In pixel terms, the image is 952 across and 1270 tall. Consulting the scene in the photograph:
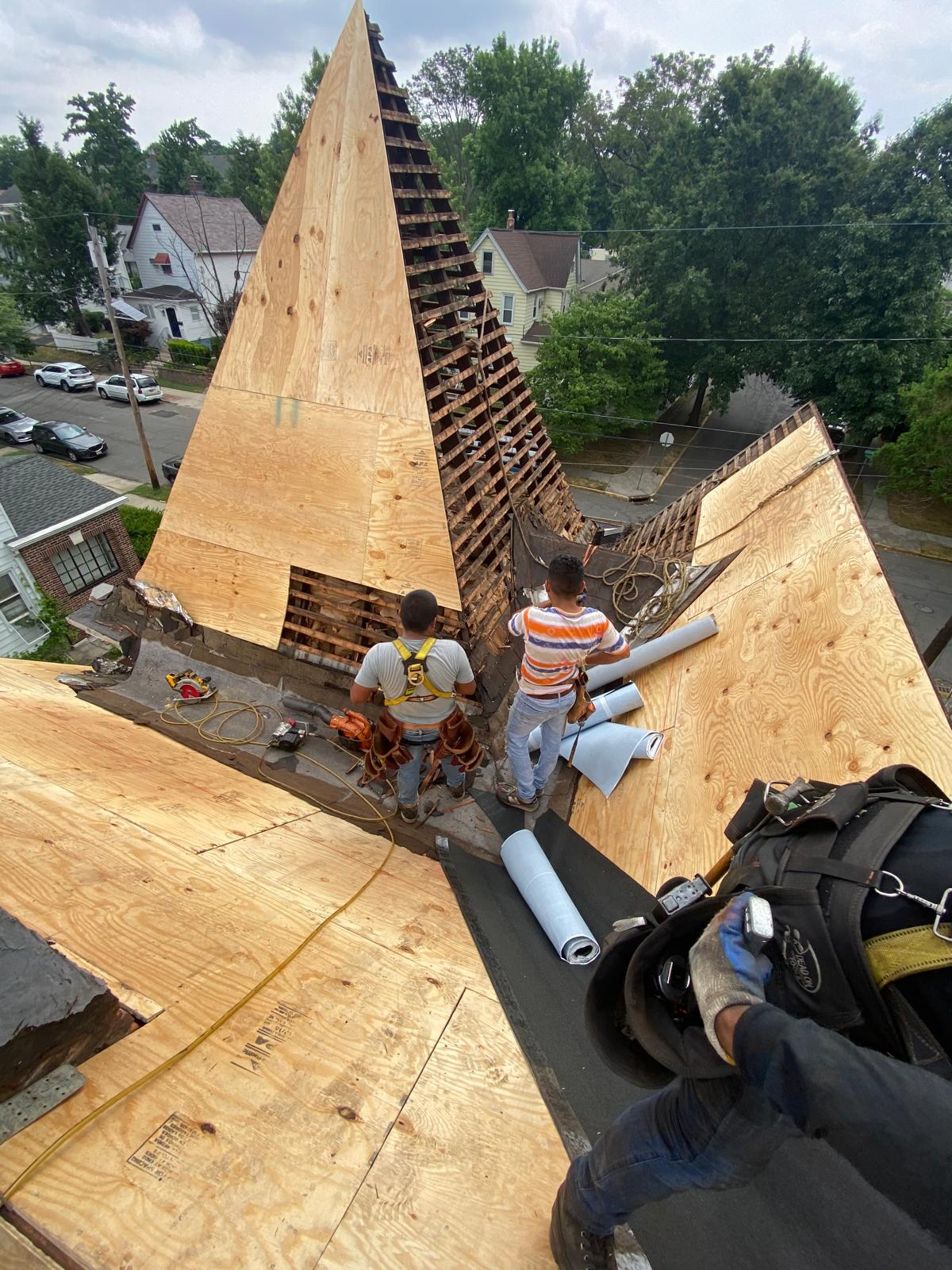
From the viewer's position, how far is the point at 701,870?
11.5 ft

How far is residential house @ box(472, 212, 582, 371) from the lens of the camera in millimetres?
22906

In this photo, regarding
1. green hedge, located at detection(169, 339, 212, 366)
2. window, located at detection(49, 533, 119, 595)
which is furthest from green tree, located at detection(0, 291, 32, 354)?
window, located at detection(49, 533, 119, 595)

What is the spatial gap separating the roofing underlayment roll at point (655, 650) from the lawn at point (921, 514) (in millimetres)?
16711

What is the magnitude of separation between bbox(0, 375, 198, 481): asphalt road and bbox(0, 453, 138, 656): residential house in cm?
600

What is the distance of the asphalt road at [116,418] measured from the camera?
67.5ft

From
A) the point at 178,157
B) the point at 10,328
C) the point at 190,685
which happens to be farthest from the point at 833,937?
the point at 178,157

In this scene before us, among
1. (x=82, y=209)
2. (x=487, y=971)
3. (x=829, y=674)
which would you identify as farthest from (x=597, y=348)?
(x=82, y=209)

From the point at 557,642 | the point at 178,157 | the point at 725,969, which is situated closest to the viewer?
the point at 725,969

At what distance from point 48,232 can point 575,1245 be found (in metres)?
40.4

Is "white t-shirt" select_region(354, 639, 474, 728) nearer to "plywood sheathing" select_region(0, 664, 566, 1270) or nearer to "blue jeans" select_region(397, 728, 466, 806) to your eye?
"blue jeans" select_region(397, 728, 466, 806)

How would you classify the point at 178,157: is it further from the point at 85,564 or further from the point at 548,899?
the point at 548,899

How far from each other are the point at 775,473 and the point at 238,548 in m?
6.13

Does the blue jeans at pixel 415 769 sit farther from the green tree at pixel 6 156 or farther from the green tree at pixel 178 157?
the green tree at pixel 6 156

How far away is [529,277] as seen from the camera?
23.2 m
